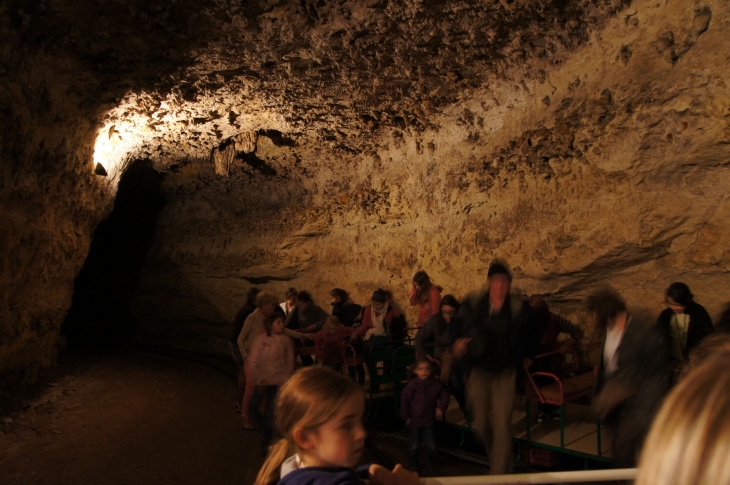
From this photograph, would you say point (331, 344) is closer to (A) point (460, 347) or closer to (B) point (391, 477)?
(A) point (460, 347)

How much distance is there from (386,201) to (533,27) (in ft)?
13.6

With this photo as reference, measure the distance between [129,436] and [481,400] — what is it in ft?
14.6

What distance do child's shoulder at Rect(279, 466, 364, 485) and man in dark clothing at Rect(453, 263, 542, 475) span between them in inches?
113

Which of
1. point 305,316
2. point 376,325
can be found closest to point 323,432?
point 376,325

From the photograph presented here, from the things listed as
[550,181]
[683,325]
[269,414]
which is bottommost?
[269,414]

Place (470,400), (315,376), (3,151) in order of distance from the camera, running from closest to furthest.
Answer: (315,376)
(470,400)
(3,151)

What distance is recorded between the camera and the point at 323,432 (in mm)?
1707

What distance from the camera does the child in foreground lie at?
168 cm

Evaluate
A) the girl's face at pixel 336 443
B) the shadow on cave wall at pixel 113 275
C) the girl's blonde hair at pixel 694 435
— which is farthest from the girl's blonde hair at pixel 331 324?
the shadow on cave wall at pixel 113 275

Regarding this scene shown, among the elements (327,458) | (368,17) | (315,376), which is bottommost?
(327,458)

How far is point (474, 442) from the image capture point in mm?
6098

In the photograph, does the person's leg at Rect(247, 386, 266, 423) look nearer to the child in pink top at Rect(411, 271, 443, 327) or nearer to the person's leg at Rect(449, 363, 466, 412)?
the person's leg at Rect(449, 363, 466, 412)

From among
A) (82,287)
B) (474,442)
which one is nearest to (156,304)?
(82,287)

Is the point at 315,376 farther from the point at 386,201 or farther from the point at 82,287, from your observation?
the point at 82,287
